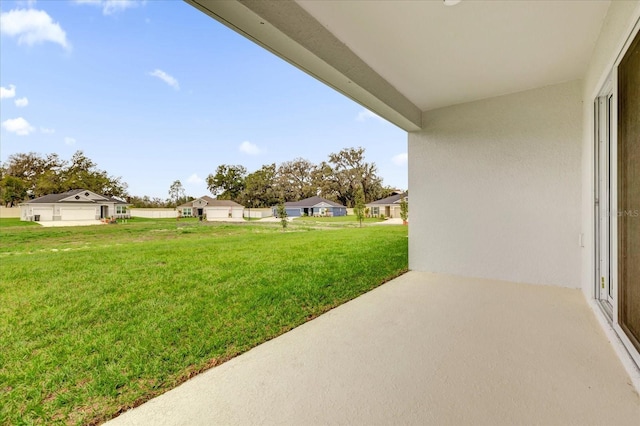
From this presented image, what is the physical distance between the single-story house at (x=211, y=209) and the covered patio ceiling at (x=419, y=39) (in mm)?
1410

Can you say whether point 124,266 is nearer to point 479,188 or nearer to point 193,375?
point 193,375

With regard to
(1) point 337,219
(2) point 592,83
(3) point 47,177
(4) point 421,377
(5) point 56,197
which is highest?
(2) point 592,83

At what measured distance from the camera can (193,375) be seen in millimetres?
1583

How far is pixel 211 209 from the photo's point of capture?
2.75 metres

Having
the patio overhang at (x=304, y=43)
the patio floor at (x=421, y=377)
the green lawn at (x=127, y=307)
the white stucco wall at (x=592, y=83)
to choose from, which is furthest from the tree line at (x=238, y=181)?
the white stucco wall at (x=592, y=83)

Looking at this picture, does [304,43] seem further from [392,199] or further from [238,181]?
[392,199]

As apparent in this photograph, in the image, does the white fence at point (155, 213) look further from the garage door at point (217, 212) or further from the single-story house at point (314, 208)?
the single-story house at point (314, 208)

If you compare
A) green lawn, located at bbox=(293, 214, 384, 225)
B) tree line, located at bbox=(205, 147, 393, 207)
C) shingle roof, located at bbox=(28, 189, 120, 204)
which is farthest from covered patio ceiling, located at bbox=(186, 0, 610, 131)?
green lawn, located at bbox=(293, 214, 384, 225)

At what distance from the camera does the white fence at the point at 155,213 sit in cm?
215

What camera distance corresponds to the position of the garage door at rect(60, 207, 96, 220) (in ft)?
6.11

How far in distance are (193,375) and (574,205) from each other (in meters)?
3.77

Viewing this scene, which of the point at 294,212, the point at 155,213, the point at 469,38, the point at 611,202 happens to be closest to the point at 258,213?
the point at 294,212

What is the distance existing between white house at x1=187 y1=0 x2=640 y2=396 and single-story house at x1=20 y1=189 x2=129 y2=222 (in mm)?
1379

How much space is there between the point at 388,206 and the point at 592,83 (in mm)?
2655
